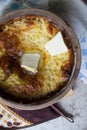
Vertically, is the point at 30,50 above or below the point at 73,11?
below

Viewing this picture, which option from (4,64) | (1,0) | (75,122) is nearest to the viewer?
(4,64)

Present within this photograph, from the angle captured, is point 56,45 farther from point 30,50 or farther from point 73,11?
point 73,11

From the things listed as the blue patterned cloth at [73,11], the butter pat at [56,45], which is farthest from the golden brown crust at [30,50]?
the blue patterned cloth at [73,11]

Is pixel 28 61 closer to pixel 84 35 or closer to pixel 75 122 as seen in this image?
pixel 84 35

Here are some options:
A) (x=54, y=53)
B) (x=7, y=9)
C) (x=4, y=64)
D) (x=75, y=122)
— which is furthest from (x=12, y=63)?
(x=75, y=122)

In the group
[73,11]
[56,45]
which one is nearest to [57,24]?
[56,45]
